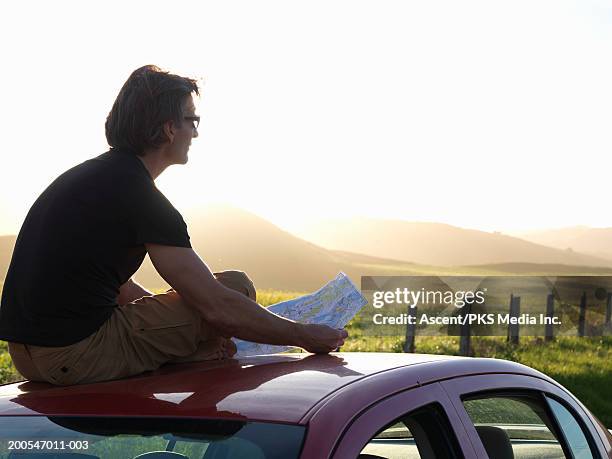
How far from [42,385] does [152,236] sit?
0.63 meters

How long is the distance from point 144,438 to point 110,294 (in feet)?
4.11

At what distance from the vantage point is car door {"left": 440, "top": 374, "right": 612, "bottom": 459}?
3250mm

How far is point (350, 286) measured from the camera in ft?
14.0

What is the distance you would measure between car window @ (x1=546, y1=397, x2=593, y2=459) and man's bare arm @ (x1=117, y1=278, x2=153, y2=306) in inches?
68.9

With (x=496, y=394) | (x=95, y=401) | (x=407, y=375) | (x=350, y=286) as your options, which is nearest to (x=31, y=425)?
(x=95, y=401)

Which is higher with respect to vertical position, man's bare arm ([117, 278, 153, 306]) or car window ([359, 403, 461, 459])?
man's bare arm ([117, 278, 153, 306])

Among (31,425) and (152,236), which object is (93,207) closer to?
(152,236)

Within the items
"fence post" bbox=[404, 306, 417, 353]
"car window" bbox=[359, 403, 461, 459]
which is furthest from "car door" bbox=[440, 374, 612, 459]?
"fence post" bbox=[404, 306, 417, 353]

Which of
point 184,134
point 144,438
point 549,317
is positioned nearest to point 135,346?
point 184,134

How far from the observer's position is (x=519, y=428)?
A: 3861 mm

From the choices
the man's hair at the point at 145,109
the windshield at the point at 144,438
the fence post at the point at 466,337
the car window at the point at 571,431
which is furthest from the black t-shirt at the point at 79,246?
the fence post at the point at 466,337

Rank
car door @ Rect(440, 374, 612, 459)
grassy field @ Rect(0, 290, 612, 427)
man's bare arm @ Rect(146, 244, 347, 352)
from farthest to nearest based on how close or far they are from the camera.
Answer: grassy field @ Rect(0, 290, 612, 427)
man's bare arm @ Rect(146, 244, 347, 352)
car door @ Rect(440, 374, 612, 459)

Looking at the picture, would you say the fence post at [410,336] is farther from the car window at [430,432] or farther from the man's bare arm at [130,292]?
the car window at [430,432]

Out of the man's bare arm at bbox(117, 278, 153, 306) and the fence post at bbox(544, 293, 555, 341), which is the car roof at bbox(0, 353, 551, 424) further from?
the fence post at bbox(544, 293, 555, 341)
